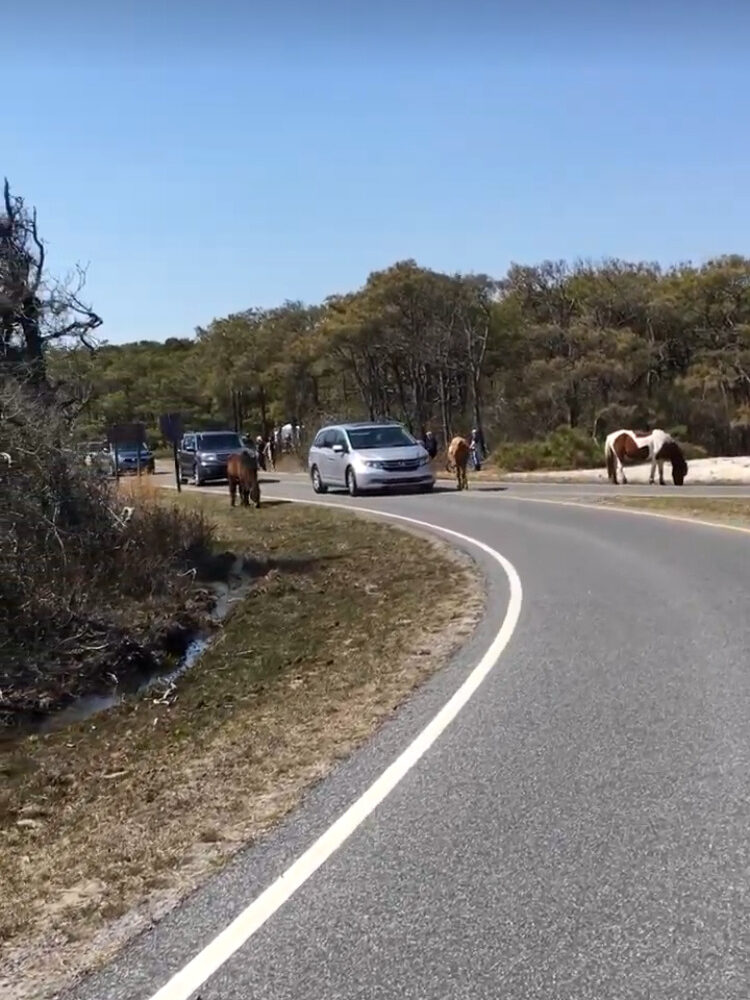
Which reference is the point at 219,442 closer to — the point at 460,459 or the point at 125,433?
the point at 125,433

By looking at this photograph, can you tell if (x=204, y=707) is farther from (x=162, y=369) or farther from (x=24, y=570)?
(x=162, y=369)

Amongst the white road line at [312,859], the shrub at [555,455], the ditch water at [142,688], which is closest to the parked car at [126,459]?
the ditch water at [142,688]

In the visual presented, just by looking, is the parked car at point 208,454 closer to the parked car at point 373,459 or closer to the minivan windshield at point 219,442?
the minivan windshield at point 219,442

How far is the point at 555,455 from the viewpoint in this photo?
4550 centimetres

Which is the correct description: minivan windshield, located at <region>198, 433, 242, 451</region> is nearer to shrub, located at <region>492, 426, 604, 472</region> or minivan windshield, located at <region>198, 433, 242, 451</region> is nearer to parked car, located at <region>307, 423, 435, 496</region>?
shrub, located at <region>492, 426, 604, 472</region>

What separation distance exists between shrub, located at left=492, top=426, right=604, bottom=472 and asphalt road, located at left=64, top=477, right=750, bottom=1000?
3489 cm

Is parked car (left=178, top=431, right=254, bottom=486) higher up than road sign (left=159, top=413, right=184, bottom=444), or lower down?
lower down

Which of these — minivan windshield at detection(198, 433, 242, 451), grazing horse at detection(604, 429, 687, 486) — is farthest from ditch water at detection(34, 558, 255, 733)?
minivan windshield at detection(198, 433, 242, 451)

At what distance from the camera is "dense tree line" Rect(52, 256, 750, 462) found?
5650 centimetres

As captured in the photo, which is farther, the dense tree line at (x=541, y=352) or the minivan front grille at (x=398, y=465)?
the dense tree line at (x=541, y=352)

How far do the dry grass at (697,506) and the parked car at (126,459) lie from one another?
9937 millimetres

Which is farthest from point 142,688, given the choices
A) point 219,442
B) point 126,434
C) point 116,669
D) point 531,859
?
point 219,442

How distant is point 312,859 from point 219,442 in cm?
3976

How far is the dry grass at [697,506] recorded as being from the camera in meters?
21.3
